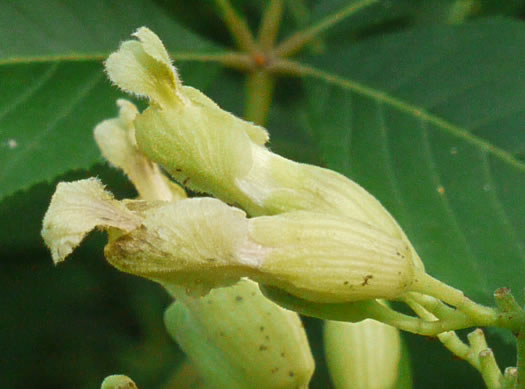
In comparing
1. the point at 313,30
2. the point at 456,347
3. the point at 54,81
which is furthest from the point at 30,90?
the point at 456,347

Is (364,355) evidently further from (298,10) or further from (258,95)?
(298,10)

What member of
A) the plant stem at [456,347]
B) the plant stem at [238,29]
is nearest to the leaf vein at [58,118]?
the plant stem at [238,29]

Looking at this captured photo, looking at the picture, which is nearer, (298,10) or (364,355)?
(364,355)

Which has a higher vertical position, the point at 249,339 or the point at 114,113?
the point at 114,113

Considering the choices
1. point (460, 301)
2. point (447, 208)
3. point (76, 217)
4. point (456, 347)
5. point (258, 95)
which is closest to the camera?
point (76, 217)

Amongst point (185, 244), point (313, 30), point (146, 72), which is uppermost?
point (313, 30)

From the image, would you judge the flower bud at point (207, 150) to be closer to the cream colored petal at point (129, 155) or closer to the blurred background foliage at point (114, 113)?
the cream colored petal at point (129, 155)

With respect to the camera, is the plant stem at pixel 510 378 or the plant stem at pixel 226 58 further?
the plant stem at pixel 226 58
